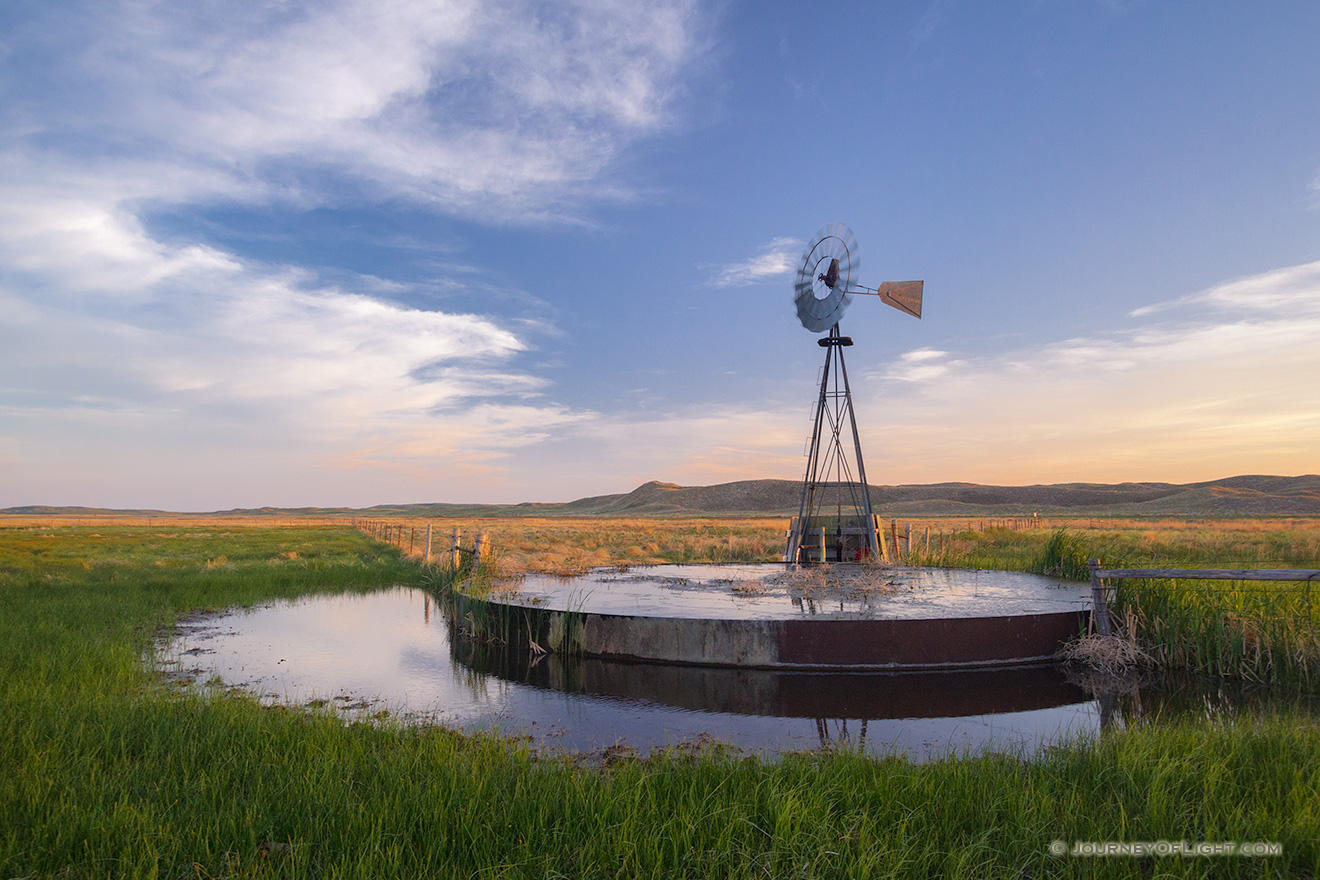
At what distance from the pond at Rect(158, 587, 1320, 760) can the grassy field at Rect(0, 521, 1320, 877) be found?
1123 millimetres

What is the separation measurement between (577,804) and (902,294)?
52.7ft

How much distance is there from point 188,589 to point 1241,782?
66.5ft

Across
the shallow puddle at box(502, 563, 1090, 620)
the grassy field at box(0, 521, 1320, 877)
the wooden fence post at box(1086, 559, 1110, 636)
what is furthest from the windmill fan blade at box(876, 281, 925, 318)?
the grassy field at box(0, 521, 1320, 877)

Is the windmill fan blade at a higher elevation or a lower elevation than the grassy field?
higher

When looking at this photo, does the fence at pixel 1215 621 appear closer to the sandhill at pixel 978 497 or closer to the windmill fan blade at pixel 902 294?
the windmill fan blade at pixel 902 294

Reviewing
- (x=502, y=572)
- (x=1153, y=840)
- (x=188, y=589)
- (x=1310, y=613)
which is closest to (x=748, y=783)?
(x=1153, y=840)

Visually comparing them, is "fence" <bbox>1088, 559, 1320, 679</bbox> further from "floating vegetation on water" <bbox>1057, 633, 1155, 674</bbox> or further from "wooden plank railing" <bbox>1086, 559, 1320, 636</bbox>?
"floating vegetation on water" <bbox>1057, 633, 1155, 674</bbox>

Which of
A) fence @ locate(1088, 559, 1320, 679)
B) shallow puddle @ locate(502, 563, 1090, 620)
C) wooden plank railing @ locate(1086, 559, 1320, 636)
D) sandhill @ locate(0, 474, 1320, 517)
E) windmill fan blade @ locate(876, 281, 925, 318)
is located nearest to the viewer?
wooden plank railing @ locate(1086, 559, 1320, 636)

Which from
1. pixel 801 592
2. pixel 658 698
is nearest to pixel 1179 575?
pixel 801 592

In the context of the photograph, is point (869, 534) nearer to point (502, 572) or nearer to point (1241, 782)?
point (502, 572)

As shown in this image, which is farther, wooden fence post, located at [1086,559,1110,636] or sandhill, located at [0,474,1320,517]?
sandhill, located at [0,474,1320,517]

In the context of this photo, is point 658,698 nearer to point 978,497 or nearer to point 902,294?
point 902,294

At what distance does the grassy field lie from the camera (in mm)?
3822

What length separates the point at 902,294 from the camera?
702 inches
